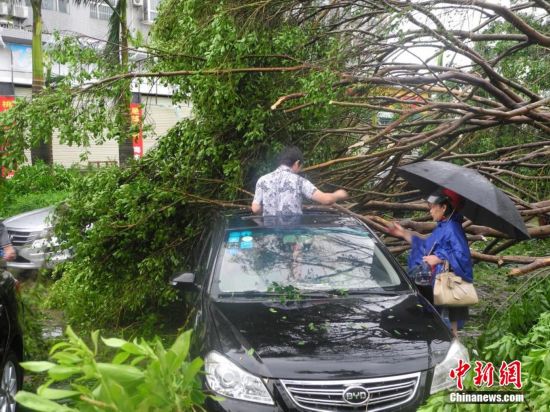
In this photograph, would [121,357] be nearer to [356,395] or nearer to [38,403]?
[38,403]

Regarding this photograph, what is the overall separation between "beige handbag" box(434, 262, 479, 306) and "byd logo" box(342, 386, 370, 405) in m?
1.44

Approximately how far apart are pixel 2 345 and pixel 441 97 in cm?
727

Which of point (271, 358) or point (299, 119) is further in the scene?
→ point (299, 119)

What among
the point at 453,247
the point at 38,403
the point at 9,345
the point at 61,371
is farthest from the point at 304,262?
the point at 38,403

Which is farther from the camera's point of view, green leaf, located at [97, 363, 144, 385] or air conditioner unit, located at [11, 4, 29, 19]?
air conditioner unit, located at [11, 4, 29, 19]

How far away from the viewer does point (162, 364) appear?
2.23 m

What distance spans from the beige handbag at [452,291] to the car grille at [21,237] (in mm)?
7291

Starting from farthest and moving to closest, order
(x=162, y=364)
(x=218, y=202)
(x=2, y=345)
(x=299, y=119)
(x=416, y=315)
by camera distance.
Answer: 1. (x=299, y=119)
2. (x=218, y=202)
3. (x=2, y=345)
4. (x=416, y=315)
5. (x=162, y=364)

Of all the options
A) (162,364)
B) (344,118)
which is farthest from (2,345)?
(344,118)

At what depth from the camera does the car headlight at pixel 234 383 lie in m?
3.51

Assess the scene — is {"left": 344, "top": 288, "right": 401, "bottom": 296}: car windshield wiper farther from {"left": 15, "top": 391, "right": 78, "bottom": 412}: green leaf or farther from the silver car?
the silver car

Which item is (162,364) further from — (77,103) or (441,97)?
(441,97)

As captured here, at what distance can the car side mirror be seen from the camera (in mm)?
4824

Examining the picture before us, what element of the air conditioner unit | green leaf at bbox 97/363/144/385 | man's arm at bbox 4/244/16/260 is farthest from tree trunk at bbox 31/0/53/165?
green leaf at bbox 97/363/144/385
